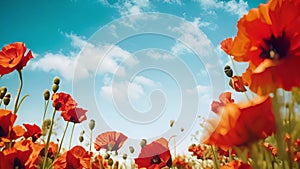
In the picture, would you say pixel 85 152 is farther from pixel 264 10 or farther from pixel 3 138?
pixel 264 10

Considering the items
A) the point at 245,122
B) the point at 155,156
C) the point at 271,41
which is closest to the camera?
the point at 245,122

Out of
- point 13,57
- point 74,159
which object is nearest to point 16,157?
point 74,159

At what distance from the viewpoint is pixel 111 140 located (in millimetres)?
1839

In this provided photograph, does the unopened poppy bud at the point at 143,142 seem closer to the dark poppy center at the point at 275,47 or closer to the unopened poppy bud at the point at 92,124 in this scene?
the unopened poppy bud at the point at 92,124

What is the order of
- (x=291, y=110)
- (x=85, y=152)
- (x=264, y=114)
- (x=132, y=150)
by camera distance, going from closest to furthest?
1. (x=264, y=114)
2. (x=291, y=110)
3. (x=85, y=152)
4. (x=132, y=150)

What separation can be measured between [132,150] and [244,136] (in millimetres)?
1544

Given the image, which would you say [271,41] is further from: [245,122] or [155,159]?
[155,159]

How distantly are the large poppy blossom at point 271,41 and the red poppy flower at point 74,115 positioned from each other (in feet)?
5.08

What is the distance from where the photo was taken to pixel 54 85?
66.4 inches

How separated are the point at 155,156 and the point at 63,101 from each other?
28.7 inches

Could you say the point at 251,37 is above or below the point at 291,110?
above

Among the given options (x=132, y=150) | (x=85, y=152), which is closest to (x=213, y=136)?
(x=85, y=152)

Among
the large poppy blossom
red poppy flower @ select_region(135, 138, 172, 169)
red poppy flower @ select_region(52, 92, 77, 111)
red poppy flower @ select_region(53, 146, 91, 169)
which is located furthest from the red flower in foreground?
the large poppy blossom

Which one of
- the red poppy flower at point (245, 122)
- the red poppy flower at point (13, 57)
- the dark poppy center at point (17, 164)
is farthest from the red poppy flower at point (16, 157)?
the red poppy flower at point (245, 122)
